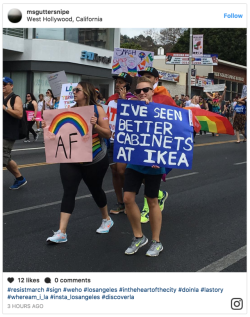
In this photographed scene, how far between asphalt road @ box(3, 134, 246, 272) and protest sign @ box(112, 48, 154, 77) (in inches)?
86.0

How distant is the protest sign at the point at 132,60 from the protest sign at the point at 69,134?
3707mm

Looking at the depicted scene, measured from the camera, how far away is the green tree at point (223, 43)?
54.2 m

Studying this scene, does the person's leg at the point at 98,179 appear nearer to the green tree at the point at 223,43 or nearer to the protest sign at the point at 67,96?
the protest sign at the point at 67,96

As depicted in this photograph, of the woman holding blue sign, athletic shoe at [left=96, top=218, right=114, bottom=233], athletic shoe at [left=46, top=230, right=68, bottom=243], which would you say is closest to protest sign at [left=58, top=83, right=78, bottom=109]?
athletic shoe at [left=96, top=218, right=114, bottom=233]

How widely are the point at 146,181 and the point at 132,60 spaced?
4.29 m

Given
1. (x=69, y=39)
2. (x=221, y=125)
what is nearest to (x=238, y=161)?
(x=221, y=125)

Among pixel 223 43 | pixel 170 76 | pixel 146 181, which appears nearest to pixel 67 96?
pixel 146 181

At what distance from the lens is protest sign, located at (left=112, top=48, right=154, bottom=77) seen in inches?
335

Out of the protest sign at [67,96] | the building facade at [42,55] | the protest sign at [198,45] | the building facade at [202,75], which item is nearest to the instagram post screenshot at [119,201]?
the protest sign at [67,96]

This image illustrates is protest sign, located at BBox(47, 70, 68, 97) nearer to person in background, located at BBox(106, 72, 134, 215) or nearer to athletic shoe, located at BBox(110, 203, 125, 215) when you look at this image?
person in background, located at BBox(106, 72, 134, 215)

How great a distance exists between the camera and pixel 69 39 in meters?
27.8
